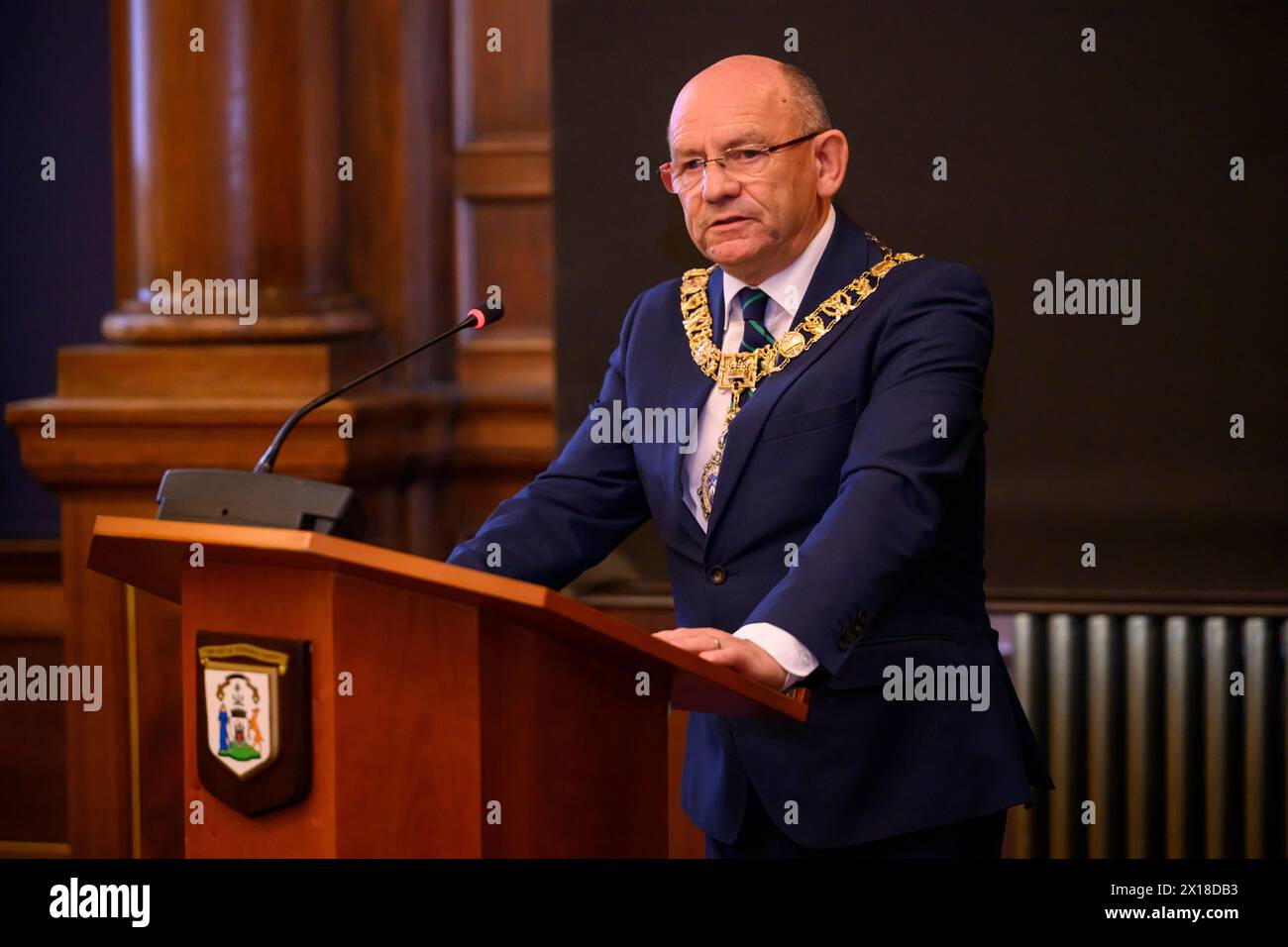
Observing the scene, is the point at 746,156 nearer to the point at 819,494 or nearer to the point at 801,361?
the point at 801,361

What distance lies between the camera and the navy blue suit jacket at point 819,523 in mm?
1884

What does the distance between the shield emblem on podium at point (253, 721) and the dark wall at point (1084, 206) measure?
192 cm

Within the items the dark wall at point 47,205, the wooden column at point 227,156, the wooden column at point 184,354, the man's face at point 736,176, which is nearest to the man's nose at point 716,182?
the man's face at point 736,176

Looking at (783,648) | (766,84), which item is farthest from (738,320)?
(783,648)

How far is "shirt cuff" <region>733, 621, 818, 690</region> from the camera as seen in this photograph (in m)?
1.65

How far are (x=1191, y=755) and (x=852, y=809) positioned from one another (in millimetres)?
1495

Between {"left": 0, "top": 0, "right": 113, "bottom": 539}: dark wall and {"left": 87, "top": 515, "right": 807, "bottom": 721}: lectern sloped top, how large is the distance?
91.5 inches

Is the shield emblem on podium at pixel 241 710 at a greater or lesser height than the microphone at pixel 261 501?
lesser

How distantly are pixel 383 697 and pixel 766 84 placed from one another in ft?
3.23

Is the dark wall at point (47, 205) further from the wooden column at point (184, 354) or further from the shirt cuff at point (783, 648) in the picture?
the shirt cuff at point (783, 648)

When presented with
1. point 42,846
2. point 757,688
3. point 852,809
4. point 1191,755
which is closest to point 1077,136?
point 1191,755

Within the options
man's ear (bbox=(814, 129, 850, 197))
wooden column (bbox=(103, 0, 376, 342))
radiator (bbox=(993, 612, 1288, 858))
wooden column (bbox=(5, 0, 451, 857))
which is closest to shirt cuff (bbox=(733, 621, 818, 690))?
man's ear (bbox=(814, 129, 850, 197))

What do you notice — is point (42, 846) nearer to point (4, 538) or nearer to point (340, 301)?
point (4, 538)

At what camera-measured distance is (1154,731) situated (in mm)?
3129
